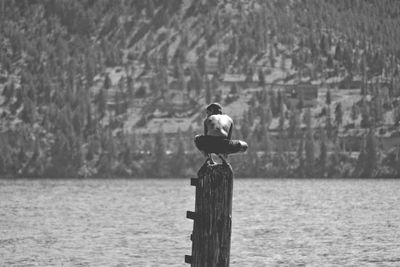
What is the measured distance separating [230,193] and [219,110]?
208cm

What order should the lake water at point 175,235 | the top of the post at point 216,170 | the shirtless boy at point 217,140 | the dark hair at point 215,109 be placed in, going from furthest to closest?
the lake water at point 175,235 < the dark hair at point 215,109 < the shirtless boy at point 217,140 < the top of the post at point 216,170

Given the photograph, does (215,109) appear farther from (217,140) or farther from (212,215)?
(212,215)

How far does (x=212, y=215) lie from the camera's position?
21688mm

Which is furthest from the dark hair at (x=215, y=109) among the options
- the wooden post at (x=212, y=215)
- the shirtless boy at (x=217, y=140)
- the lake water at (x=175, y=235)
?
the lake water at (x=175, y=235)

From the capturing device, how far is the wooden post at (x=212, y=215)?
70.6 feet

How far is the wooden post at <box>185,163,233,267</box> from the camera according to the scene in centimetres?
2152

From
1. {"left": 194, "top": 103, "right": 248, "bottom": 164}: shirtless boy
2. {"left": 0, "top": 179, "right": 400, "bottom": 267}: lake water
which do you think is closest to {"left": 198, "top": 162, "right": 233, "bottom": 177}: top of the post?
{"left": 194, "top": 103, "right": 248, "bottom": 164}: shirtless boy

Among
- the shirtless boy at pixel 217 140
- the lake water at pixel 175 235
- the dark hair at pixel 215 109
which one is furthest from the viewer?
the lake water at pixel 175 235

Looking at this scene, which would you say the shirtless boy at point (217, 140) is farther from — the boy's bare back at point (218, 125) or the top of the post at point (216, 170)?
the top of the post at point (216, 170)

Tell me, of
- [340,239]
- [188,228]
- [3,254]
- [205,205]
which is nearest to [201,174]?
[205,205]

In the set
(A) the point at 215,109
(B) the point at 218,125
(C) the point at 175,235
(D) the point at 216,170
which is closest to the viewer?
(D) the point at 216,170

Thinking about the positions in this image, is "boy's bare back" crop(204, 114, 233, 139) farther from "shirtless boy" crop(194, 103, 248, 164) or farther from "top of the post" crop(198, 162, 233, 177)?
"top of the post" crop(198, 162, 233, 177)

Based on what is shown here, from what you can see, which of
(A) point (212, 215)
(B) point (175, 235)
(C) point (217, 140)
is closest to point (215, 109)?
(C) point (217, 140)

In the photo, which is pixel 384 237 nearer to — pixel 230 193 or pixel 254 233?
pixel 254 233
